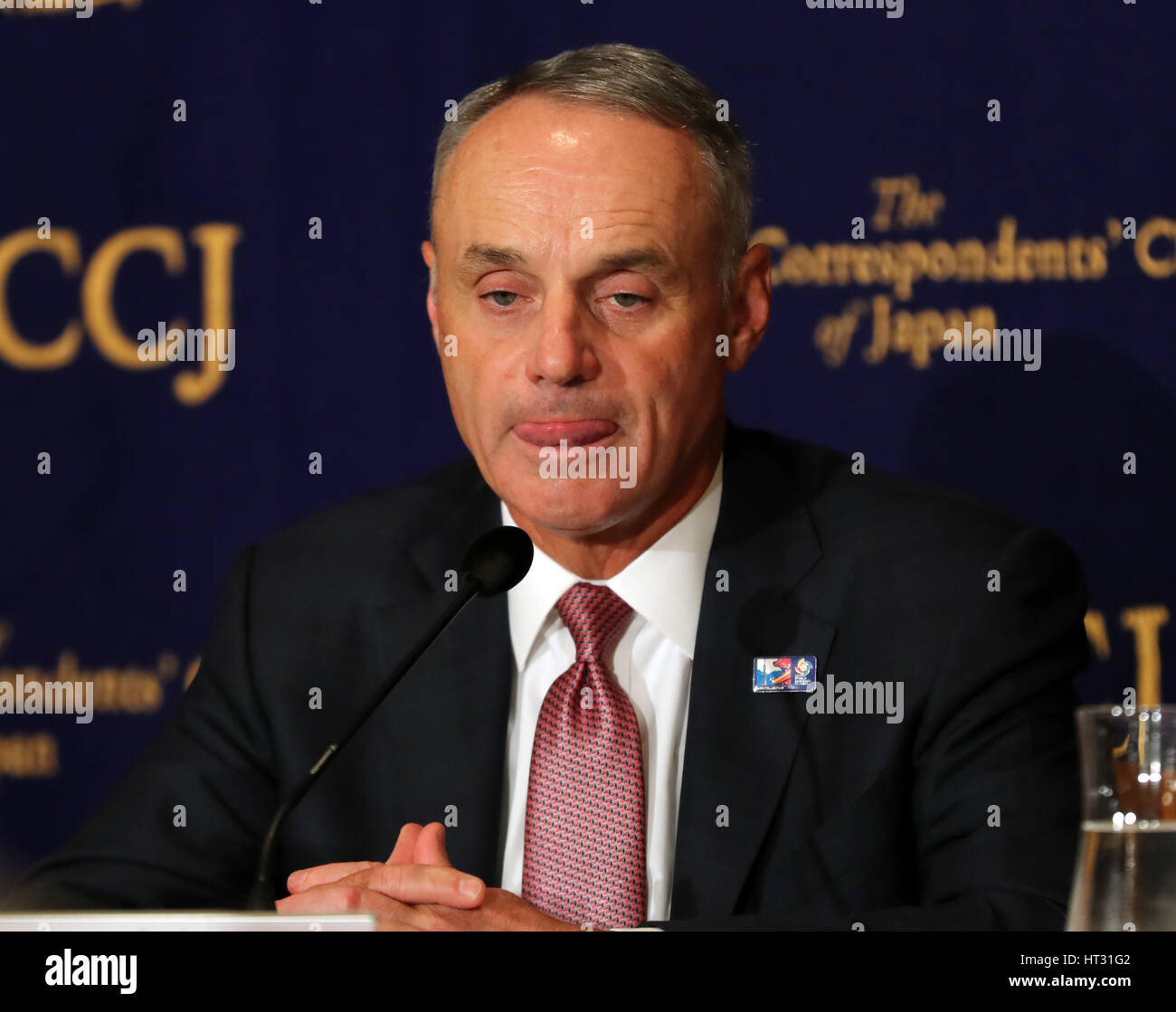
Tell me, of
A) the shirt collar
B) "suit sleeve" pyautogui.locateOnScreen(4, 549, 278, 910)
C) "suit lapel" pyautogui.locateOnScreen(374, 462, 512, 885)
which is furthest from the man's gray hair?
"suit sleeve" pyautogui.locateOnScreen(4, 549, 278, 910)

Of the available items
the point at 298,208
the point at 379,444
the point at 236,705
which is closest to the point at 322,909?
the point at 236,705

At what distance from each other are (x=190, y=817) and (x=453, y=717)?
0.44 m

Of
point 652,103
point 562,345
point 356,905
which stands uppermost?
point 652,103

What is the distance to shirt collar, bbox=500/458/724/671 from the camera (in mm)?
2377

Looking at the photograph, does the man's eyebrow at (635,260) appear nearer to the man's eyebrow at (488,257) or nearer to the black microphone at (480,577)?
the man's eyebrow at (488,257)

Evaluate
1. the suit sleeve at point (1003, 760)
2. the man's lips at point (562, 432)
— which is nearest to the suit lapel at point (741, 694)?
the suit sleeve at point (1003, 760)

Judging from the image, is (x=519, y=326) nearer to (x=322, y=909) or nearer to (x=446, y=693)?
(x=446, y=693)

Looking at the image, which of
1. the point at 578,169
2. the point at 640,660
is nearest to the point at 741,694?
the point at 640,660

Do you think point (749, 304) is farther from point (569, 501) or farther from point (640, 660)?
point (640, 660)

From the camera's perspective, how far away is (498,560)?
1.95m

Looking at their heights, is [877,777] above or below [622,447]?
below

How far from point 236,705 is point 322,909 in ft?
2.28
